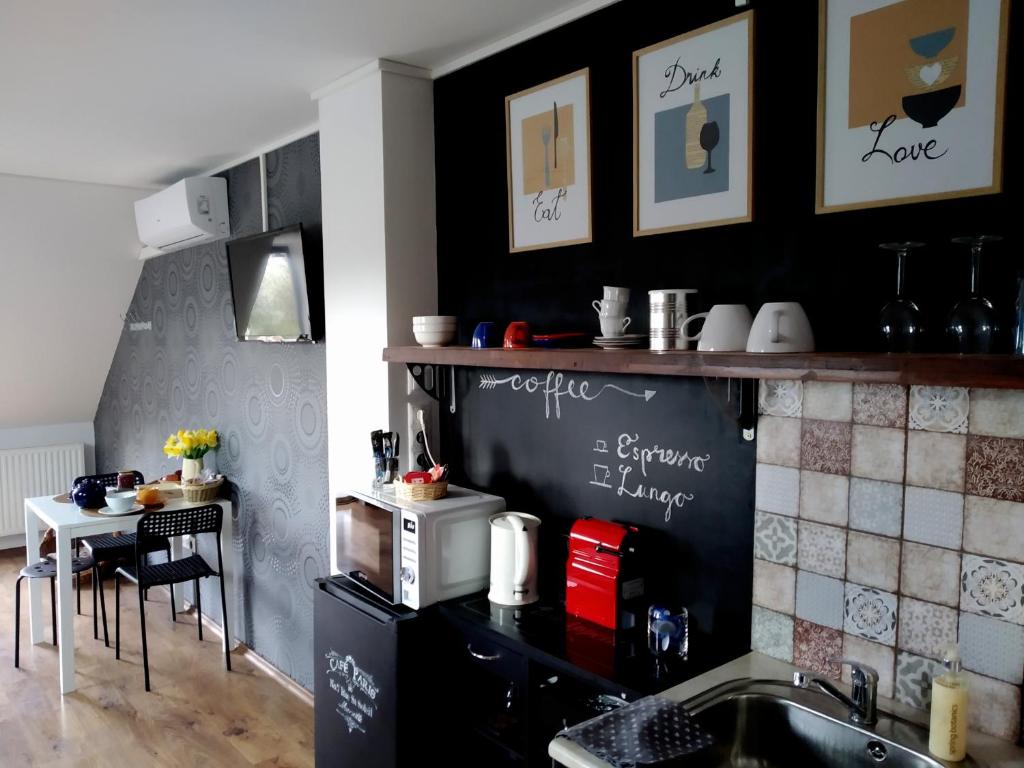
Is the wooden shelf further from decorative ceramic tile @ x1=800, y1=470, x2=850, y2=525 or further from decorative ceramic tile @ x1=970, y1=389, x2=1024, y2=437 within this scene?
decorative ceramic tile @ x1=800, y1=470, x2=850, y2=525

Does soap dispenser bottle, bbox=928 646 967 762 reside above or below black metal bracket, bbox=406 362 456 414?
below

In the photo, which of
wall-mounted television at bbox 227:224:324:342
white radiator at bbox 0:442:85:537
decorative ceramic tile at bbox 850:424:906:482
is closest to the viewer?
decorative ceramic tile at bbox 850:424:906:482

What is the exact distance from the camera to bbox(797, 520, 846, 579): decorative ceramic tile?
171cm

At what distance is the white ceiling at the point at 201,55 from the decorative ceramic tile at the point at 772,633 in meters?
1.67

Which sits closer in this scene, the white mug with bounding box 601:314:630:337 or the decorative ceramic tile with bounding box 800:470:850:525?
the decorative ceramic tile with bounding box 800:470:850:525

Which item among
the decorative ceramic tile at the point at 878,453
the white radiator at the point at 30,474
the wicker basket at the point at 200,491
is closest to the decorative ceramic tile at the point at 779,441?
the decorative ceramic tile at the point at 878,453

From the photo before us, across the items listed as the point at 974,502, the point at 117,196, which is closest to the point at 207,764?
the point at 974,502

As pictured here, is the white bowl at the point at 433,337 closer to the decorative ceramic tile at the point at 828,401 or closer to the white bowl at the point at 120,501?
the decorative ceramic tile at the point at 828,401

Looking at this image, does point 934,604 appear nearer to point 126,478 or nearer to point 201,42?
point 201,42

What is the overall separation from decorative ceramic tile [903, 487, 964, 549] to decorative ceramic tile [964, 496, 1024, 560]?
2 cm

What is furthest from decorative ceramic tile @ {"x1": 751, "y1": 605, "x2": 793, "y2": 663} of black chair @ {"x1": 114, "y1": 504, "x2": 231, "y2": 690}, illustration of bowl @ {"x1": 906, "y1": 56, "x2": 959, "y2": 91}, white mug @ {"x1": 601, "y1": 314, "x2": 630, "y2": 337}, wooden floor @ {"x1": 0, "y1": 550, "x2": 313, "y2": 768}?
black chair @ {"x1": 114, "y1": 504, "x2": 231, "y2": 690}

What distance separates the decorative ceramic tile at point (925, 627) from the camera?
1537mm

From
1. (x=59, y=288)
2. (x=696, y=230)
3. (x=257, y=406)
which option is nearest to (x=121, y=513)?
(x=257, y=406)

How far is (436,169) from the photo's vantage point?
2764 millimetres
